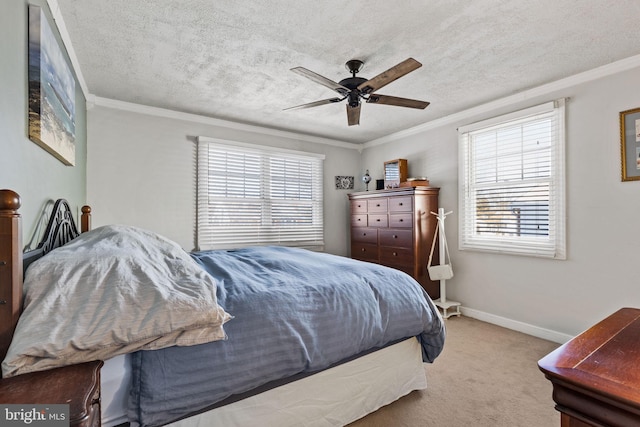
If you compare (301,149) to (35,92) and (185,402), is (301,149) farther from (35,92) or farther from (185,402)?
(185,402)

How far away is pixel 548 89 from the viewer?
3.06 meters

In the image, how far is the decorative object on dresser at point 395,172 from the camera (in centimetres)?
441

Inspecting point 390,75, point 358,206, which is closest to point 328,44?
point 390,75

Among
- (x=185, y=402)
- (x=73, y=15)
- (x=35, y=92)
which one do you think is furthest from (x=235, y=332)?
(x=73, y=15)

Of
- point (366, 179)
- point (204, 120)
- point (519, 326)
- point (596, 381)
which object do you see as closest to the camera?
point (596, 381)

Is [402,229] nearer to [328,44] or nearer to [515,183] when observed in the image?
[515,183]

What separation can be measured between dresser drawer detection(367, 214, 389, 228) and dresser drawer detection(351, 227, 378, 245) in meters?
0.09

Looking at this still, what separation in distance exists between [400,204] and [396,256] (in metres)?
0.70

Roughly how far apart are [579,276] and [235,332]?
322 cm

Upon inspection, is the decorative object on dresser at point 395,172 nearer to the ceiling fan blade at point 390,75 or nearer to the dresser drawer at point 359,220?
the dresser drawer at point 359,220

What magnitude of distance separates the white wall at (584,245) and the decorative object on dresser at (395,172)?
3.85 feet

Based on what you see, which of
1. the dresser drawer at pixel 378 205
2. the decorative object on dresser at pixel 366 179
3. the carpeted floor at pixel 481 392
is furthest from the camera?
the decorative object on dresser at pixel 366 179

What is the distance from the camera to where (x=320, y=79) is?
7.20ft

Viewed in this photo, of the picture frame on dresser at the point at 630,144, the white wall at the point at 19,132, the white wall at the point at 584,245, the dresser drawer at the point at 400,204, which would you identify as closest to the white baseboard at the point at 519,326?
the white wall at the point at 584,245
